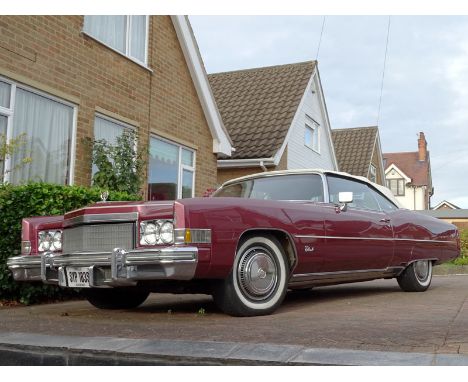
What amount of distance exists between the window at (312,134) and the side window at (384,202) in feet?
43.0

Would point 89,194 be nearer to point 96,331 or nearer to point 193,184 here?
point 96,331

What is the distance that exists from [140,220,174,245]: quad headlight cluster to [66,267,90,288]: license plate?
0.59m

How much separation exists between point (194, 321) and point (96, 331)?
0.85 meters

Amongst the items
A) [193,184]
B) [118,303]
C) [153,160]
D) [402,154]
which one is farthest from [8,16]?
[402,154]

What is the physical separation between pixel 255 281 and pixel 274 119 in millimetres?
13812

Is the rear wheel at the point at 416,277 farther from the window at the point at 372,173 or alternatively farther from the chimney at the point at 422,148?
the chimney at the point at 422,148

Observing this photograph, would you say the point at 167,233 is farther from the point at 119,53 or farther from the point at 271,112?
the point at 271,112

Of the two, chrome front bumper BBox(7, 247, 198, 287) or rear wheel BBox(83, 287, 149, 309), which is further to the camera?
rear wheel BBox(83, 287, 149, 309)

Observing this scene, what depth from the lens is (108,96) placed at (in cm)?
1076

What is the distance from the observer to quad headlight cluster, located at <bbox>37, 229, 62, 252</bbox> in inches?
215

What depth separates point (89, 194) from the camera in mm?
7449

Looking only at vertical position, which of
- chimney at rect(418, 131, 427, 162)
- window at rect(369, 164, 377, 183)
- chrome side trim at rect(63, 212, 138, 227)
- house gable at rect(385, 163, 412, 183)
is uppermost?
chimney at rect(418, 131, 427, 162)

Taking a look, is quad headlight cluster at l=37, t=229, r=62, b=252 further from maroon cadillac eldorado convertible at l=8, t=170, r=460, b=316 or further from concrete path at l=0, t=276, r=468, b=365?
concrete path at l=0, t=276, r=468, b=365

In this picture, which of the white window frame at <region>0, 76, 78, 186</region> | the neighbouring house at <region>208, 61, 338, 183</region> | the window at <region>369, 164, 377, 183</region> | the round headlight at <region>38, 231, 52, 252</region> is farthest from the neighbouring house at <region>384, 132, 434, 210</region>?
the round headlight at <region>38, 231, 52, 252</region>
